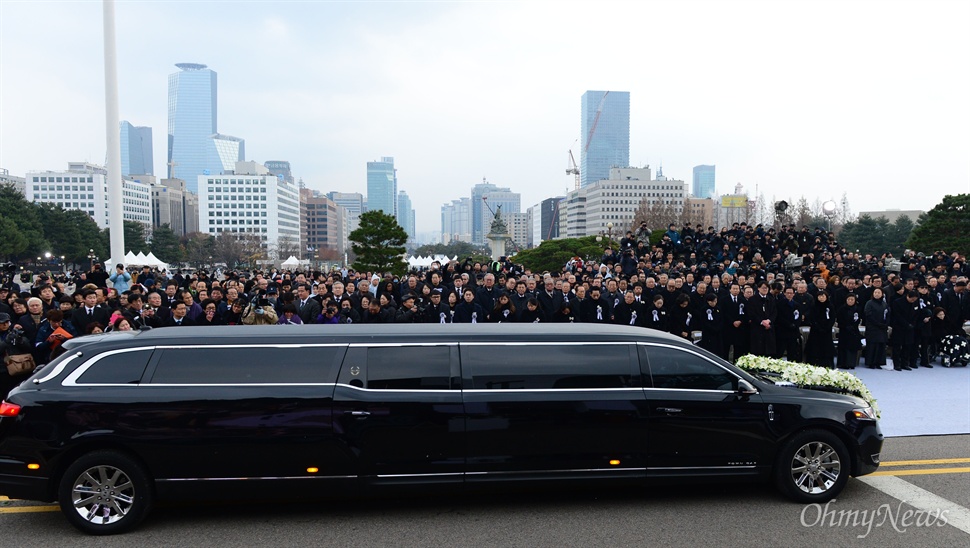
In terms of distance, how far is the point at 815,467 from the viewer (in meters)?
6.03

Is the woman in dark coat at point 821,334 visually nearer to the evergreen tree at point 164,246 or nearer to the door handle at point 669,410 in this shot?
the door handle at point 669,410

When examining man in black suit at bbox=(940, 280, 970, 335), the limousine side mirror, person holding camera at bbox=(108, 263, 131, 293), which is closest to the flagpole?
person holding camera at bbox=(108, 263, 131, 293)

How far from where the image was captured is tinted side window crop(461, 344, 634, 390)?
5715 millimetres

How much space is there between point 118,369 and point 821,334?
12315mm

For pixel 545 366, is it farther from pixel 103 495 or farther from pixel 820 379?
pixel 103 495

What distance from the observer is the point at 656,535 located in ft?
17.3

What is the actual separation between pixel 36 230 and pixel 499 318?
6541cm

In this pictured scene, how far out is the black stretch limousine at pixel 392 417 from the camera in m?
5.35

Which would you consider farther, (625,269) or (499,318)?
(625,269)

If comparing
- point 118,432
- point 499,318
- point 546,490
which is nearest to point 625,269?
point 499,318

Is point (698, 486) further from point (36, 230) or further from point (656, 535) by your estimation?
point (36, 230)

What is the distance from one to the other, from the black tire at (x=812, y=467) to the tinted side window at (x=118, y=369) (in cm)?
589

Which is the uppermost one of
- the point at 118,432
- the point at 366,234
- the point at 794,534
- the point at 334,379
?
the point at 366,234

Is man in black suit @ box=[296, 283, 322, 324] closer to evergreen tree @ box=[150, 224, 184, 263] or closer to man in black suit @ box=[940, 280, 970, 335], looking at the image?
man in black suit @ box=[940, 280, 970, 335]
